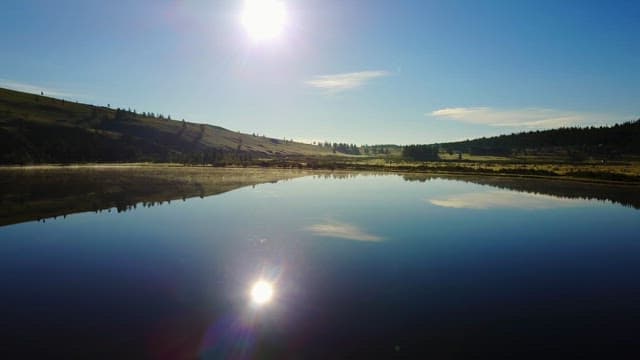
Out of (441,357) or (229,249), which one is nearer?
(441,357)

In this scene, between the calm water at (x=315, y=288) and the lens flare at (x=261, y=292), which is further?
the lens flare at (x=261, y=292)

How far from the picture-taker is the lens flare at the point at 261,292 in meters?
13.9

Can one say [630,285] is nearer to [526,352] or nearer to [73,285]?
[526,352]

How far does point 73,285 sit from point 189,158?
160 meters

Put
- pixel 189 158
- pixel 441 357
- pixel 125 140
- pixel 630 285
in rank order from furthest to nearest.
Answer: pixel 125 140 < pixel 189 158 < pixel 630 285 < pixel 441 357

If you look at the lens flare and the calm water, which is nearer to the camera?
the calm water

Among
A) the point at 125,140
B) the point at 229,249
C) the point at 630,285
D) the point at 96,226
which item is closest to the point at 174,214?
the point at 96,226

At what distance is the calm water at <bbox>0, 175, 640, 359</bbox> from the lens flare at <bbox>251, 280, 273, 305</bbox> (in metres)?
0.27

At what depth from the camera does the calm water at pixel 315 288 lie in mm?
10672

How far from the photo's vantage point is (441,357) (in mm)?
9938

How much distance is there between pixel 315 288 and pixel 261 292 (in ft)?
6.82

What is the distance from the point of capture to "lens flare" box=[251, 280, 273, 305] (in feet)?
45.5

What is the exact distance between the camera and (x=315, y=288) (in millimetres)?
15109

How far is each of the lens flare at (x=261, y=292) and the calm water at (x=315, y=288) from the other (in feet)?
0.88
